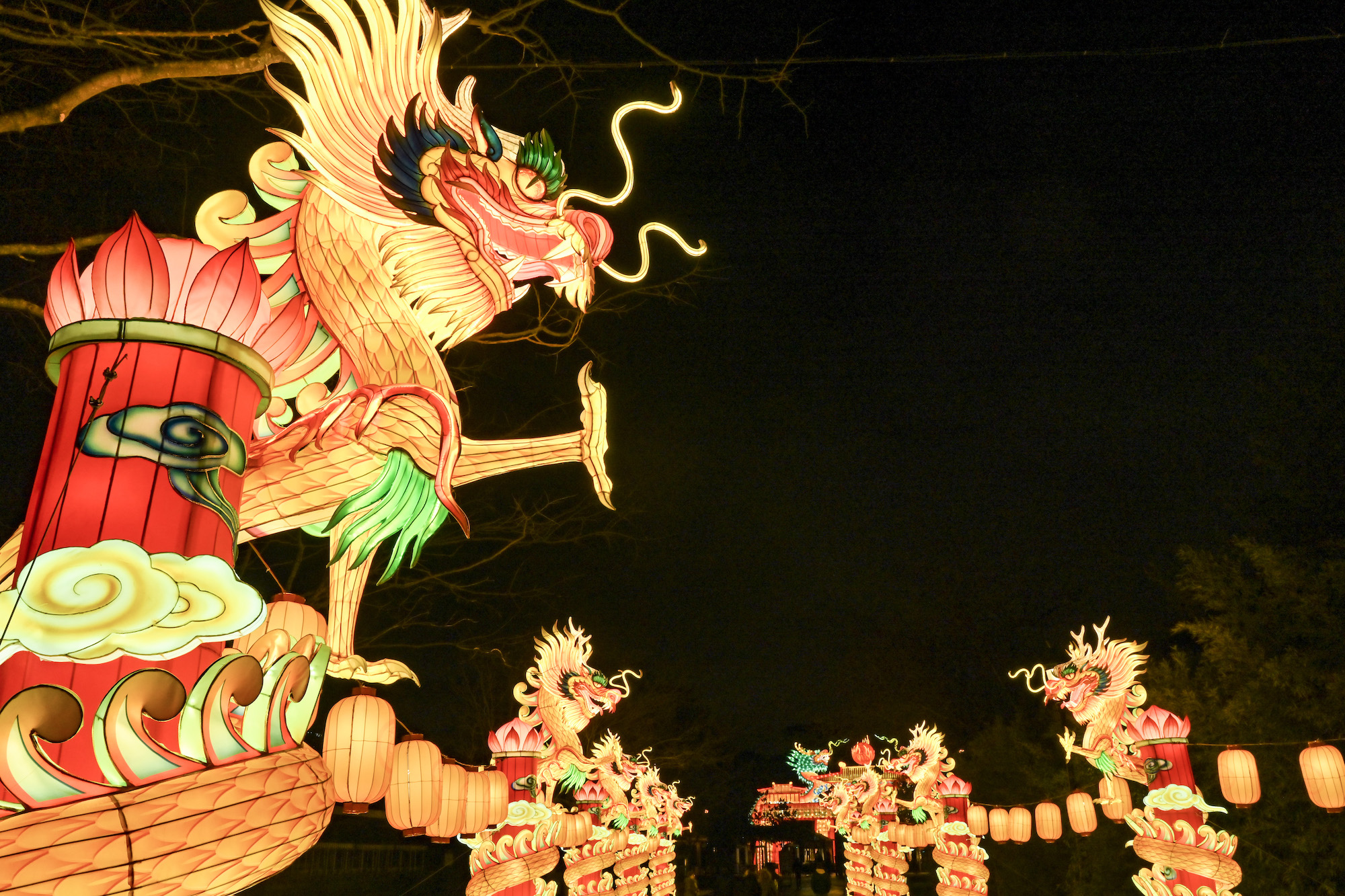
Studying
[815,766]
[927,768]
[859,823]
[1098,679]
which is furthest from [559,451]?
[815,766]

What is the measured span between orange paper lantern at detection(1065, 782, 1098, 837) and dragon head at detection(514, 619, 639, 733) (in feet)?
23.6

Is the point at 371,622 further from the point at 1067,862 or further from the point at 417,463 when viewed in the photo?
the point at 1067,862

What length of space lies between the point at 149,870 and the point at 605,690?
965cm

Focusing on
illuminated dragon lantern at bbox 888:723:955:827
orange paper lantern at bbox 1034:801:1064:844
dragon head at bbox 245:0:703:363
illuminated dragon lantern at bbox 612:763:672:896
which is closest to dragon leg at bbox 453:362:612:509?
dragon head at bbox 245:0:703:363

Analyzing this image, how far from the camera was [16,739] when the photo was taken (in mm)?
1751

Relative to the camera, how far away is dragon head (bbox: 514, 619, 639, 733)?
10367 mm

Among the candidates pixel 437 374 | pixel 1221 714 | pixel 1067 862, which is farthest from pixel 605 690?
pixel 1067 862

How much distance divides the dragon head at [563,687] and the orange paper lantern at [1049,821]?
7873mm

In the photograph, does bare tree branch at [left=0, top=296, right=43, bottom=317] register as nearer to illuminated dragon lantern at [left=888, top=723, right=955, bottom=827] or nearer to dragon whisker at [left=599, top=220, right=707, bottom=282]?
dragon whisker at [left=599, top=220, right=707, bottom=282]

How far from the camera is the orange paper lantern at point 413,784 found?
616cm

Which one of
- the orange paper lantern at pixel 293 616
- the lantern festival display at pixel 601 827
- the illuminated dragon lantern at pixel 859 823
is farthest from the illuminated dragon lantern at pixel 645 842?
the orange paper lantern at pixel 293 616

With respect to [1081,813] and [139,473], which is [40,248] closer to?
[139,473]

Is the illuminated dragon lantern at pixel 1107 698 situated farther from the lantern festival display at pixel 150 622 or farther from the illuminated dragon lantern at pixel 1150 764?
the lantern festival display at pixel 150 622

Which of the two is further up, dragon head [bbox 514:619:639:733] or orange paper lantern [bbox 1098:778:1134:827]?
dragon head [bbox 514:619:639:733]
